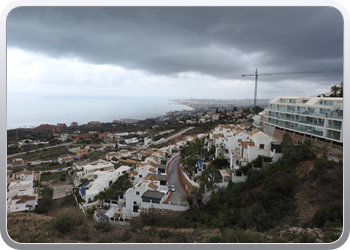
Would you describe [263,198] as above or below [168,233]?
below

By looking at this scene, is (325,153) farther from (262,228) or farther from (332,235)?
(332,235)

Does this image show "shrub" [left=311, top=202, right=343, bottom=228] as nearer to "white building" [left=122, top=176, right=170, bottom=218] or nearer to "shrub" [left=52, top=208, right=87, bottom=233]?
"shrub" [left=52, top=208, right=87, bottom=233]

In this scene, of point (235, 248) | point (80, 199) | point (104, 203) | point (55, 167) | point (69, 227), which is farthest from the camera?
point (55, 167)

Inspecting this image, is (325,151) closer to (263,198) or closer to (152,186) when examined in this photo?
(263,198)

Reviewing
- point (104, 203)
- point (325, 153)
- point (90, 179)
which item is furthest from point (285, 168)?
point (90, 179)

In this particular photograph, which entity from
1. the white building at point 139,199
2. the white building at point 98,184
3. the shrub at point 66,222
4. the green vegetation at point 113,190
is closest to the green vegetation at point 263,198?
the white building at point 139,199

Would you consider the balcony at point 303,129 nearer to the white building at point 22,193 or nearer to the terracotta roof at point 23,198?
the white building at point 22,193

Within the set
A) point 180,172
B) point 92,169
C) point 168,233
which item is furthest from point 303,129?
point 92,169
